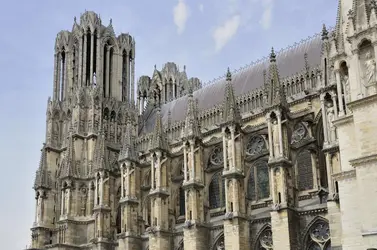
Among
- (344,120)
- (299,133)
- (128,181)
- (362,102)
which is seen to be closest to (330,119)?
(299,133)

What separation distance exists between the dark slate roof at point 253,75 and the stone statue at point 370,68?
1523 centimetres

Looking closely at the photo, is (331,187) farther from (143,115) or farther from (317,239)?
(143,115)

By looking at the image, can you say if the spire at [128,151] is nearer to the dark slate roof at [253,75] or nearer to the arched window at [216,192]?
the dark slate roof at [253,75]

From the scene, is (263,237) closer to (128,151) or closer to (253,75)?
(128,151)

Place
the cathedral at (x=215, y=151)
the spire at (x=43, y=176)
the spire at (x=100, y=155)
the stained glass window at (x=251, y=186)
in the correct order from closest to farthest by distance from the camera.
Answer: the cathedral at (x=215, y=151)
the stained glass window at (x=251, y=186)
the spire at (x=100, y=155)
the spire at (x=43, y=176)

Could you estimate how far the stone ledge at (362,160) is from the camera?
49.6 ft

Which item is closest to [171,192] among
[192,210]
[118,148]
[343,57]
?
[192,210]

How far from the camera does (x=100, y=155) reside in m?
36.7

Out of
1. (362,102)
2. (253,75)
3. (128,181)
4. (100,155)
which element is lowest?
(362,102)

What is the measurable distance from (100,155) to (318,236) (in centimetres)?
1620

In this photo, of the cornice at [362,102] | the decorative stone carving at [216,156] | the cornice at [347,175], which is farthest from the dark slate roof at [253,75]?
the cornice at [362,102]

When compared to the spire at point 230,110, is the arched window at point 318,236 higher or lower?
lower

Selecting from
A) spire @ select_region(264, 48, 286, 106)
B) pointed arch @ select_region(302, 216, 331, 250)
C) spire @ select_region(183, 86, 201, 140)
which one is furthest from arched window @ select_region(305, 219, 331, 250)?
spire @ select_region(183, 86, 201, 140)

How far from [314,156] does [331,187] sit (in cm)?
497
